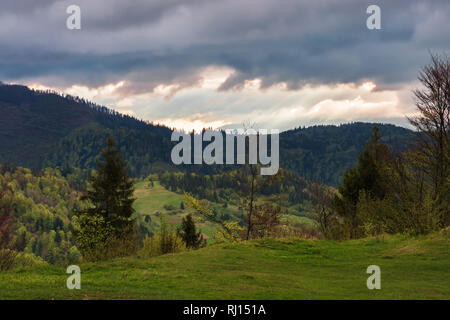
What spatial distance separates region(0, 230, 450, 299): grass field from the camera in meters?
11.0

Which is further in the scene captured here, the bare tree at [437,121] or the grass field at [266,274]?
the bare tree at [437,121]

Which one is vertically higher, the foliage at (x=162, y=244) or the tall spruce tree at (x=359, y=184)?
the tall spruce tree at (x=359, y=184)

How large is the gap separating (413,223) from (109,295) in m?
18.1

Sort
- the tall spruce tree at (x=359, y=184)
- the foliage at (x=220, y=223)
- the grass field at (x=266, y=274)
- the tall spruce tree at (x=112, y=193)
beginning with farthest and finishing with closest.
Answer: the tall spruce tree at (x=112, y=193), the tall spruce tree at (x=359, y=184), the foliage at (x=220, y=223), the grass field at (x=266, y=274)

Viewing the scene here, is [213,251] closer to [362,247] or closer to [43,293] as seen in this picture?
[362,247]

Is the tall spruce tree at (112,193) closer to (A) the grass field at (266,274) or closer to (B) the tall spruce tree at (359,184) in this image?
(B) the tall spruce tree at (359,184)

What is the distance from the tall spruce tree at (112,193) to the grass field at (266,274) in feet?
102

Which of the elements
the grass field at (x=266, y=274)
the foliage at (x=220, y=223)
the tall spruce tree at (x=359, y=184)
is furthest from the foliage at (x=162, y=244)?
the tall spruce tree at (x=359, y=184)

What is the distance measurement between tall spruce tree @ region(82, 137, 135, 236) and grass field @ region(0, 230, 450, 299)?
102 feet

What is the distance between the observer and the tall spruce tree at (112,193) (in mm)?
49625

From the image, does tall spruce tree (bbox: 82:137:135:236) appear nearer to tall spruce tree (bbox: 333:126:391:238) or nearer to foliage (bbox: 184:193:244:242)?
foliage (bbox: 184:193:244:242)

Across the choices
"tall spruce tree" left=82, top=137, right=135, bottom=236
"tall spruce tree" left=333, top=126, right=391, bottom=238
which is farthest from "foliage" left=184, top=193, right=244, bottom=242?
"tall spruce tree" left=82, top=137, right=135, bottom=236

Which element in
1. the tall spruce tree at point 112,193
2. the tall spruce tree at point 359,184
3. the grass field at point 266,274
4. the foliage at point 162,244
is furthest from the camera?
the tall spruce tree at point 112,193

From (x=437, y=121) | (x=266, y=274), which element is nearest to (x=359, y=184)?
(x=437, y=121)
